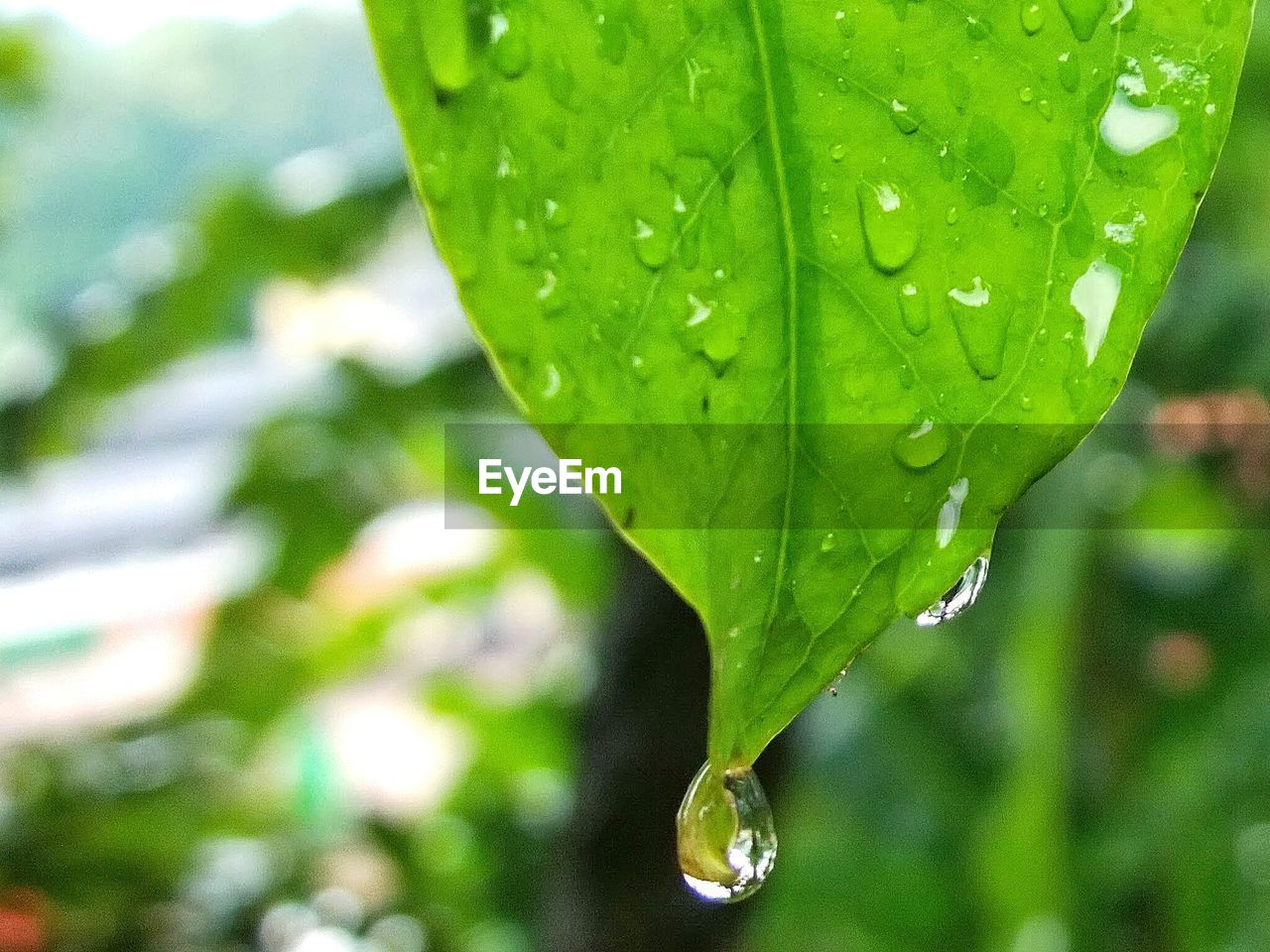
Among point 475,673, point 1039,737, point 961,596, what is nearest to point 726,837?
point 961,596

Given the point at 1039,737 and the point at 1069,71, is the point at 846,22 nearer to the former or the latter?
the point at 1069,71

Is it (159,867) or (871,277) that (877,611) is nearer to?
(871,277)

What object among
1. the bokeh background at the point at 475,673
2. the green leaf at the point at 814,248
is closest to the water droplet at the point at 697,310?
the green leaf at the point at 814,248

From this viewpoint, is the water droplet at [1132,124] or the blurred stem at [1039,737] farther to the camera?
the blurred stem at [1039,737]

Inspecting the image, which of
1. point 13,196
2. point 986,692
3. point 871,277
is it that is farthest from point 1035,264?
point 13,196

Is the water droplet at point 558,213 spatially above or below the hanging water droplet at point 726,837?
above

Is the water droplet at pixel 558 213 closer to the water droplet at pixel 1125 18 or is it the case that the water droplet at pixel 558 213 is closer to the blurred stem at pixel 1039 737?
the water droplet at pixel 1125 18
